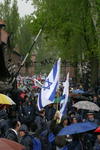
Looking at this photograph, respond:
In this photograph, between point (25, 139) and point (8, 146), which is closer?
point (8, 146)

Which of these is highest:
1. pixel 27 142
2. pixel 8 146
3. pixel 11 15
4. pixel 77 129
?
pixel 8 146

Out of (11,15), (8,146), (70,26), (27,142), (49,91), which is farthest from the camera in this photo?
(11,15)

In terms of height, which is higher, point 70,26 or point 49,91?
point 49,91

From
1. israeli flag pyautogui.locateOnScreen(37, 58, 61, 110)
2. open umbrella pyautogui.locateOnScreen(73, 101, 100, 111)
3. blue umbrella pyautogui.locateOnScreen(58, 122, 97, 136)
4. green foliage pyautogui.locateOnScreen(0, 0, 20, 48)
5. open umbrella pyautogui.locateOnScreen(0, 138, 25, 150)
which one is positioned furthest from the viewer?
green foliage pyautogui.locateOnScreen(0, 0, 20, 48)

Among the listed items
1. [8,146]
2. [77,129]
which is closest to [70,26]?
[77,129]

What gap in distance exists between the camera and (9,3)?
196 ft

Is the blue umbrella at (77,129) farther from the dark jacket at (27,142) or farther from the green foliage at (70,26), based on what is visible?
the green foliage at (70,26)

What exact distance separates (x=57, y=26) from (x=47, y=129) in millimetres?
25819

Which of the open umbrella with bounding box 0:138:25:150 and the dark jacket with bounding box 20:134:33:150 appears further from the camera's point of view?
the dark jacket with bounding box 20:134:33:150

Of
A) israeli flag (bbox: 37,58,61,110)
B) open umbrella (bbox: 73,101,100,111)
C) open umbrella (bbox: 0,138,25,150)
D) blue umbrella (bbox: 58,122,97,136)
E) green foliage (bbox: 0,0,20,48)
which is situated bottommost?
green foliage (bbox: 0,0,20,48)

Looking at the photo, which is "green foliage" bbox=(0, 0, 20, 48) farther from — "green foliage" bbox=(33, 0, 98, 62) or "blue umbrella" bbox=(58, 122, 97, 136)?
"blue umbrella" bbox=(58, 122, 97, 136)

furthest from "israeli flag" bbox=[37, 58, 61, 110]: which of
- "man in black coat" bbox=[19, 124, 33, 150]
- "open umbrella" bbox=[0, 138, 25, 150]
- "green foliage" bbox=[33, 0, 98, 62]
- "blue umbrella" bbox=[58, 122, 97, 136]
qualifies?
"green foliage" bbox=[33, 0, 98, 62]

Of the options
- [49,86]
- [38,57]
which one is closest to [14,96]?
[49,86]

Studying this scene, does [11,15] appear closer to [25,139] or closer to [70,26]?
[70,26]
